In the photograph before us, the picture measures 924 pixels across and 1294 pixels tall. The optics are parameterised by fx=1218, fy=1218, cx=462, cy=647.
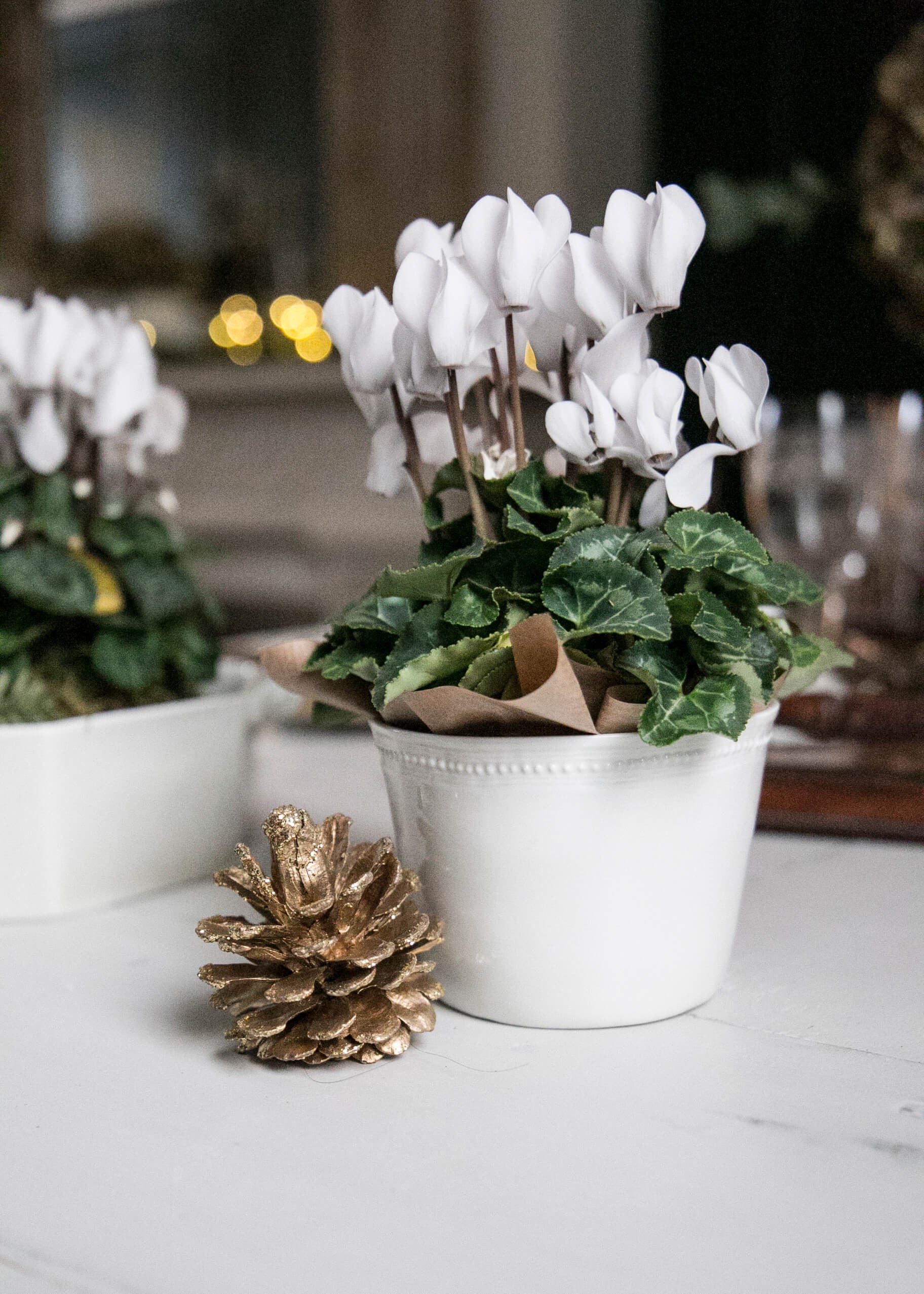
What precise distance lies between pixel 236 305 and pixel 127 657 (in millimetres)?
2323

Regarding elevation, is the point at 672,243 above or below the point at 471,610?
above

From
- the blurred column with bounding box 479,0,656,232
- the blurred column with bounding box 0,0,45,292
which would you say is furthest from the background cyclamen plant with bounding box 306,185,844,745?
the blurred column with bounding box 0,0,45,292

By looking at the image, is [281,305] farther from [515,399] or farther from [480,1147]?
[480,1147]

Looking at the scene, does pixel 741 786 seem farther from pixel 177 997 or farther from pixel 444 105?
pixel 444 105

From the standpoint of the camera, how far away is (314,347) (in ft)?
8.75

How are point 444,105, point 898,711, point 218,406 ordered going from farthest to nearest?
point 218,406
point 444,105
point 898,711

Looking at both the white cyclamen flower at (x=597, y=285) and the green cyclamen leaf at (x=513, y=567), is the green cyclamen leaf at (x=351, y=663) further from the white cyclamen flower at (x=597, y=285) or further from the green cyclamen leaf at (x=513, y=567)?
the white cyclamen flower at (x=597, y=285)

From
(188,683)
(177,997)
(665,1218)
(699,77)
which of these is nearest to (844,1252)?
(665,1218)

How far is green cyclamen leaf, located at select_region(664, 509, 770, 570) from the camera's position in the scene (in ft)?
1.47

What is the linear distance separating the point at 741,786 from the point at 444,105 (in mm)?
2119

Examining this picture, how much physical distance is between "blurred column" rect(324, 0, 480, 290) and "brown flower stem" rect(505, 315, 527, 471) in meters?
1.90

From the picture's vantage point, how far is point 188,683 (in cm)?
72

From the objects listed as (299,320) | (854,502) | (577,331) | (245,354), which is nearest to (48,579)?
(577,331)

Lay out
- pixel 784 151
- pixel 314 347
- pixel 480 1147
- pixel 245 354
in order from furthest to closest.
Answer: pixel 245 354
pixel 314 347
pixel 784 151
pixel 480 1147
